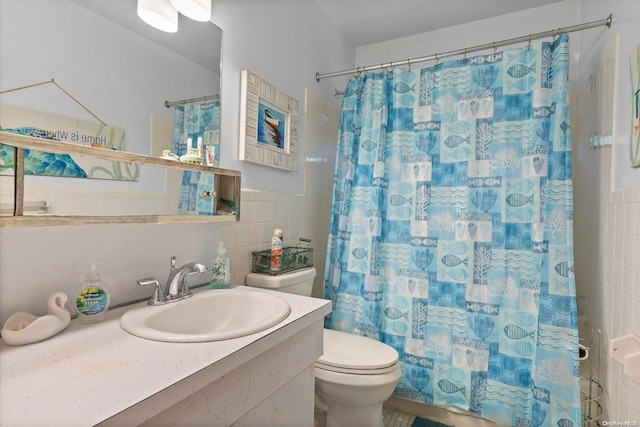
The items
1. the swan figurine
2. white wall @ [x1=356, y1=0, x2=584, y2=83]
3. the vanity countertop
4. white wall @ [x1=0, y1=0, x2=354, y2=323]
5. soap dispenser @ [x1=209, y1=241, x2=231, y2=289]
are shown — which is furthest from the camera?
white wall @ [x1=356, y1=0, x2=584, y2=83]

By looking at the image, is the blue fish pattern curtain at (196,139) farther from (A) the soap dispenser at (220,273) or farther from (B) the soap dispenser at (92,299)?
(B) the soap dispenser at (92,299)

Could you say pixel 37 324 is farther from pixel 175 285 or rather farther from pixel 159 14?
pixel 159 14

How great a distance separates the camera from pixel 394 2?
77.7 inches

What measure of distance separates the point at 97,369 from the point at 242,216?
0.91 meters

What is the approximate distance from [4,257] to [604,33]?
7.92 feet

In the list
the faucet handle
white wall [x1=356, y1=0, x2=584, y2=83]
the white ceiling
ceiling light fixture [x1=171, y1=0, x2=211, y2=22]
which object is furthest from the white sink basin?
white wall [x1=356, y1=0, x2=584, y2=83]

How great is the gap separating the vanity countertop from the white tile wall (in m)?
1.23

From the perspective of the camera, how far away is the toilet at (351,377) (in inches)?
51.4

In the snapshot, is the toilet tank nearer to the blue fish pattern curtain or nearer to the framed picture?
the blue fish pattern curtain

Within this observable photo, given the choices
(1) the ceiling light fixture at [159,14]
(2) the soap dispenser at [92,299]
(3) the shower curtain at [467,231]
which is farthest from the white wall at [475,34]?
(2) the soap dispenser at [92,299]

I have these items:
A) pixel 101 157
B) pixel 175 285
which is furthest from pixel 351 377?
pixel 101 157

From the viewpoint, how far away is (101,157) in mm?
897

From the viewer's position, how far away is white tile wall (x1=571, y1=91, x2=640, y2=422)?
3.73 feet

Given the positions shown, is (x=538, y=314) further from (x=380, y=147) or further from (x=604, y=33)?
(x=604, y=33)
